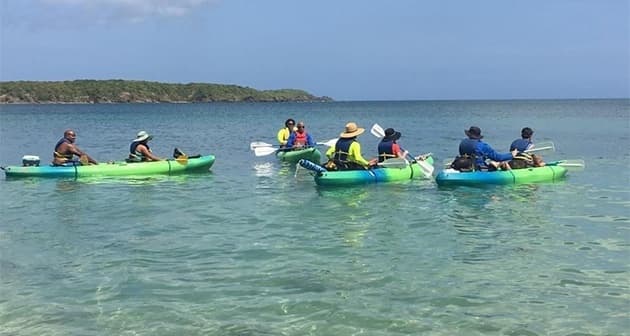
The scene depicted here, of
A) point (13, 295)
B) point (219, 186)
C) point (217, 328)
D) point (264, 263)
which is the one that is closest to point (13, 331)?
point (13, 295)

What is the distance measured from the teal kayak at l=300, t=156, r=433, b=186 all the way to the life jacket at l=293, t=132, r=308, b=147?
20.5ft

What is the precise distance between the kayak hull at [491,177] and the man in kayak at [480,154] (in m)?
0.27

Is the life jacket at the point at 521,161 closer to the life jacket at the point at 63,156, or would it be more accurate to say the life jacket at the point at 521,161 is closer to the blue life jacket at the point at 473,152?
the blue life jacket at the point at 473,152

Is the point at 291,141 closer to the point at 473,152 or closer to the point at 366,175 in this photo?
the point at 366,175

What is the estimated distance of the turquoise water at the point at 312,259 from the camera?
7.11 meters

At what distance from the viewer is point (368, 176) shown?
1595 cm

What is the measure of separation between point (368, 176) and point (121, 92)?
452 feet

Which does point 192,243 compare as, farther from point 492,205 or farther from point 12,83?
point 12,83

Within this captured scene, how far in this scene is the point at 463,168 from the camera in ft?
51.7

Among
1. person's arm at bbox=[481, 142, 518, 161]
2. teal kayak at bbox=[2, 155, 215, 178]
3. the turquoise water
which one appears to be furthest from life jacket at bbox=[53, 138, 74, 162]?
person's arm at bbox=[481, 142, 518, 161]

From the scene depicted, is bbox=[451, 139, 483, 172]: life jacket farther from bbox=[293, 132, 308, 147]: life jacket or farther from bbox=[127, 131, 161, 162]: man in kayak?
bbox=[127, 131, 161, 162]: man in kayak

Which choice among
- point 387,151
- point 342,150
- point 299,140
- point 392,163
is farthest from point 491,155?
point 299,140

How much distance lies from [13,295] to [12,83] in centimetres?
14227

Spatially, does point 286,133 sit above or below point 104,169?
above
